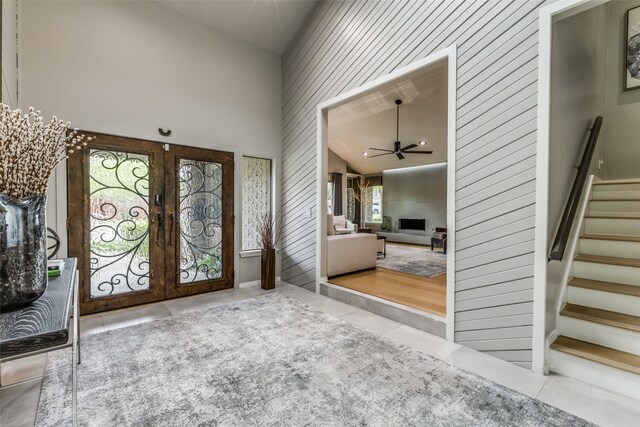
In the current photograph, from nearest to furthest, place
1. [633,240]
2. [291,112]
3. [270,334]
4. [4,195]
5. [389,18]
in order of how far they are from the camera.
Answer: [4,195] → [633,240] → [270,334] → [389,18] → [291,112]

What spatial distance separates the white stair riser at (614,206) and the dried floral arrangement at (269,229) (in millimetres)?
4173

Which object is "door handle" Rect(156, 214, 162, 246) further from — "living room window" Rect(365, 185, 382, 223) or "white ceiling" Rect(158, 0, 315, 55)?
"living room window" Rect(365, 185, 382, 223)

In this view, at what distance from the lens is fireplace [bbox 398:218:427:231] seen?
9.50 metres

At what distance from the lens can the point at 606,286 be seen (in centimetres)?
251

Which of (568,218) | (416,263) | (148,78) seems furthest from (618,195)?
(148,78)

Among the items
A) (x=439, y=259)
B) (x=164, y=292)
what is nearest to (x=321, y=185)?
(x=164, y=292)

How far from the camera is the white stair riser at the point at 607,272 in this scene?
97.6 inches

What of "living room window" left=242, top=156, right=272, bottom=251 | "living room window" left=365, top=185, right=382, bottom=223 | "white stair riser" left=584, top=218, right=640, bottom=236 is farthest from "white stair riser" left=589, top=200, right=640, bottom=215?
"living room window" left=365, top=185, right=382, bottom=223

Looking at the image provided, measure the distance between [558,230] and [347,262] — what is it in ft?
10.00

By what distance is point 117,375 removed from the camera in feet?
7.14

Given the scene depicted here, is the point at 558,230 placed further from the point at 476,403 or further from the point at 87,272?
the point at 87,272

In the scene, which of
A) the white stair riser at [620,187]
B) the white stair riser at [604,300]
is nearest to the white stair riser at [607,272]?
the white stair riser at [604,300]

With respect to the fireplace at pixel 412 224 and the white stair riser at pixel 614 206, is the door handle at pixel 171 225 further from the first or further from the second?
the fireplace at pixel 412 224

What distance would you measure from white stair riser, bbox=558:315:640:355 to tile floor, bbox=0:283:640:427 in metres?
0.40
